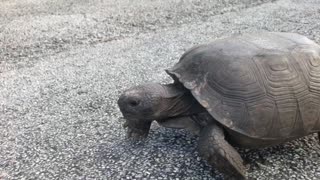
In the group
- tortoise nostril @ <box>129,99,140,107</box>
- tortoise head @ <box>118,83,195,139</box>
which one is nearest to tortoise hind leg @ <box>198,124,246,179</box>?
tortoise head @ <box>118,83,195,139</box>

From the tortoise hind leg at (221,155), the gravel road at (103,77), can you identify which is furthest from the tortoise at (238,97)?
the gravel road at (103,77)

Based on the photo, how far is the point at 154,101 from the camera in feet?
6.19

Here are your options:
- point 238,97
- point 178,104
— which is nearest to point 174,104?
point 178,104

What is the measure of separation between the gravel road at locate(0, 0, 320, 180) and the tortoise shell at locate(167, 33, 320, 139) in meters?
0.24

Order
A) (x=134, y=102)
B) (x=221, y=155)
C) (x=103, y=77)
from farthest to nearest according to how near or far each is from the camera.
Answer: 1. (x=103, y=77)
2. (x=134, y=102)
3. (x=221, y=155)

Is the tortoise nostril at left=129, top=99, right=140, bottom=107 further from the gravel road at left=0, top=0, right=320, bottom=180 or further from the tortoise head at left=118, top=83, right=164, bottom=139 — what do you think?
the gravel road at left=0, top=0, right=320, bottom=180

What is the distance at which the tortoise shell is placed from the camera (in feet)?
5.72

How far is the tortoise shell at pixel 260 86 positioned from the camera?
174 cm

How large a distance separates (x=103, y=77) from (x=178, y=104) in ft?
4.03

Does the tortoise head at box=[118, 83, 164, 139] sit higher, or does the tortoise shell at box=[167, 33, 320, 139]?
the tortoise shell at box=[167, 33, 320, 139]

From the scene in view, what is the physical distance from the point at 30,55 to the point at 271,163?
2.44 metres

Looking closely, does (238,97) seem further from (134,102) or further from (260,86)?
(134,102)

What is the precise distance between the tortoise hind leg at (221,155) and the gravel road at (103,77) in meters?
0.13

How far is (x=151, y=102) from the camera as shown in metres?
1.89
